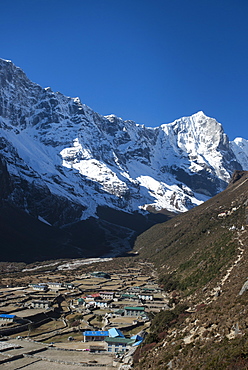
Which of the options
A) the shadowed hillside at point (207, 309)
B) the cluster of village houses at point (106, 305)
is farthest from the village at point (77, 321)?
the shadowed hillside at point (207, 309)

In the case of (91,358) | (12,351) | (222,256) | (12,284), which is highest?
(12,284)

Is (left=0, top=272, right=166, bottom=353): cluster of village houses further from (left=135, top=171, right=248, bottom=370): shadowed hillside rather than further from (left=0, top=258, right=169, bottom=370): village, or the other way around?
(left=135, top=171, right=248, bottom=370): shadowed hillside

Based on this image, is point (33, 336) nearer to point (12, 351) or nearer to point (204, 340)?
point (12, 351)

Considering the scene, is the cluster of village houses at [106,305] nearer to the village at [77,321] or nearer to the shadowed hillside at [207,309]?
the village at [77,321]

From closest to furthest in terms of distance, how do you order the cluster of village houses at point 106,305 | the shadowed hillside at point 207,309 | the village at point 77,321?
the shadowed hillside at point 207,309 < the village at point 77,321 < the cluster of village houses at point 106,305

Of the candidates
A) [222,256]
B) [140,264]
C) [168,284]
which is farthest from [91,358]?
[140,264]

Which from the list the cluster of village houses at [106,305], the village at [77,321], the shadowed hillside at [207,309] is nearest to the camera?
the shadowed hillside at [207,309]

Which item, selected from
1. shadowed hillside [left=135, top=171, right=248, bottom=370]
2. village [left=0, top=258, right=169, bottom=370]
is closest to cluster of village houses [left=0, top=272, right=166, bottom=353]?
village [left=0, top=258, right=169, bottom=370]

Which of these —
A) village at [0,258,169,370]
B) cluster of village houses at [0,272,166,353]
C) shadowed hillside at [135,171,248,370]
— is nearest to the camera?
shadowed hillside at [135,171,248,370]
